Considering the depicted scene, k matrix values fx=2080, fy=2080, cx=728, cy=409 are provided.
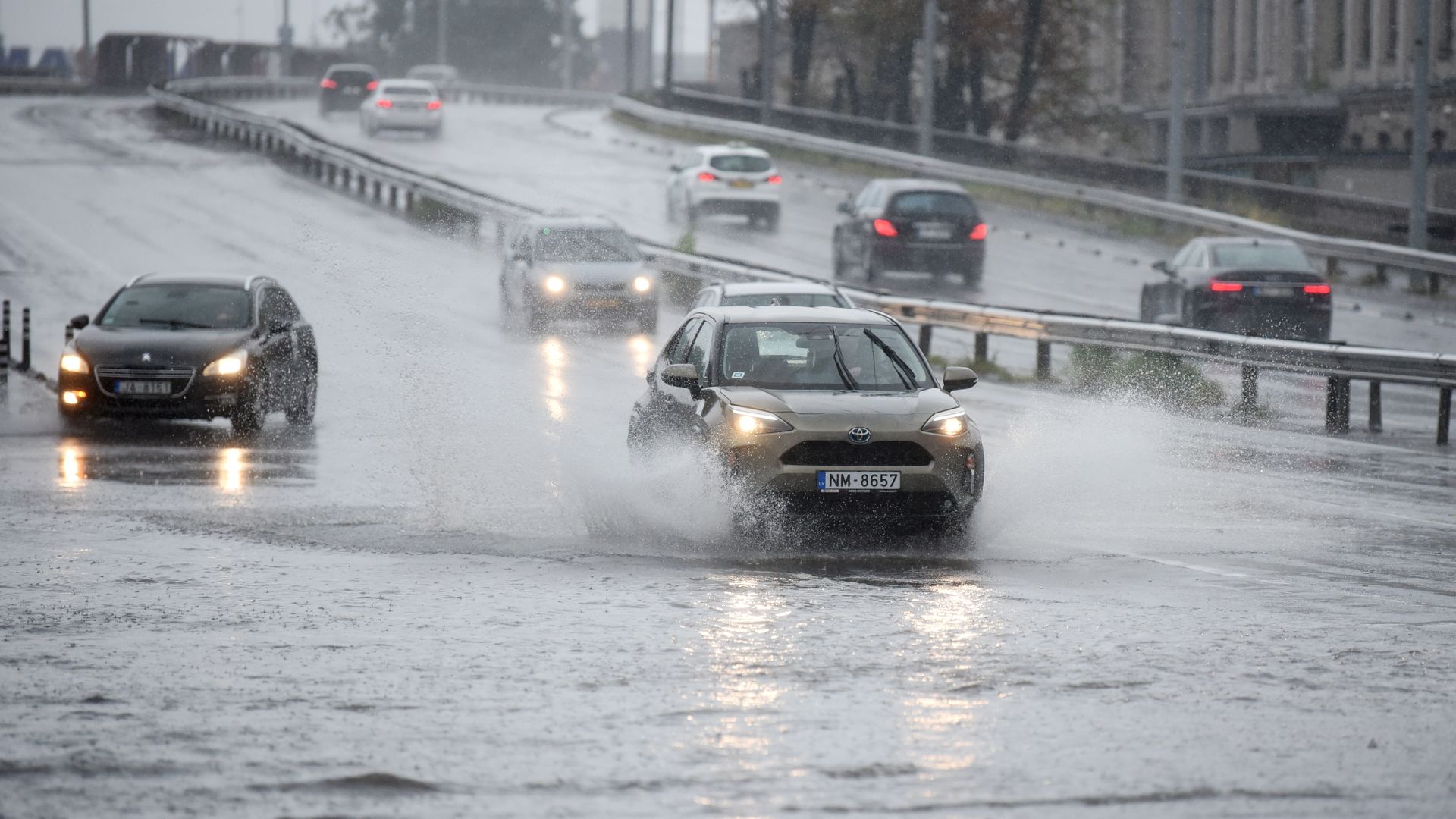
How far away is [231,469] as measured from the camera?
16.3 m

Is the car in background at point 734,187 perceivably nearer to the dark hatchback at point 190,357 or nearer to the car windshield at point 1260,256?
the car windshield at point 1260,256

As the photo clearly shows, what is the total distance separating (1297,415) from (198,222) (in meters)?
28.0

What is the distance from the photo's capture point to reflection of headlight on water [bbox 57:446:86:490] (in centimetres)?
1512

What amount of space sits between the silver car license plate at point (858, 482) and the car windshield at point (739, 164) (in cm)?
3468

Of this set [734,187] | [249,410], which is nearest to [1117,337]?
[249,410]

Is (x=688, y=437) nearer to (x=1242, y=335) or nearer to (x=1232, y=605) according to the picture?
(x=1232, y=605)

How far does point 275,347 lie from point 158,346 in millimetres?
1143

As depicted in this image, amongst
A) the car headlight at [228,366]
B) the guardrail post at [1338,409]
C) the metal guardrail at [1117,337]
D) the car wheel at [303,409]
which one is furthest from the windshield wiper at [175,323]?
the guardrail post at [1338,409]

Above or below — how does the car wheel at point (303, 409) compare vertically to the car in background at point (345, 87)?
below

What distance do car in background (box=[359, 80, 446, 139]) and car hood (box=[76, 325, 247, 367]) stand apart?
45577 mm

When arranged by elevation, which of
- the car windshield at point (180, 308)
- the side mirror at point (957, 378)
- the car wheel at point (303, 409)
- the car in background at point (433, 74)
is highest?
the car in background at point (433, 74)

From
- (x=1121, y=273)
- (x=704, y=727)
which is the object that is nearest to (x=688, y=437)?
(x=704, y=727)

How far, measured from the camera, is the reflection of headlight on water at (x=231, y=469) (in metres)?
15.1

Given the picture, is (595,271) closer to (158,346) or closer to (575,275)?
(575,275)
